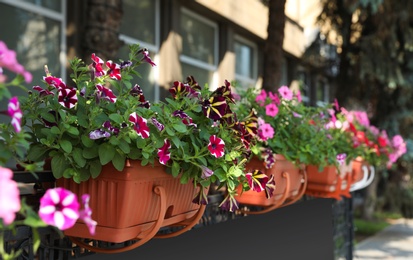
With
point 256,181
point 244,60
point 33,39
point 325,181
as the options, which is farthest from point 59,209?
point 244,60

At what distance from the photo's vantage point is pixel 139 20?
6496mm

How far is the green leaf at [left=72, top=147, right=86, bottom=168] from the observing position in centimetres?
127

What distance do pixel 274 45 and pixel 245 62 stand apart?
6.12 metres

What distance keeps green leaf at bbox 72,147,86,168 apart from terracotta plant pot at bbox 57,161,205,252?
0.27 feet

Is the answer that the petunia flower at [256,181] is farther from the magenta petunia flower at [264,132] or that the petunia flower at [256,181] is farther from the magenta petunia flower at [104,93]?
the magenta petunia flower at [104,93]

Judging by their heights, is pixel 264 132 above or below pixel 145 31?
below

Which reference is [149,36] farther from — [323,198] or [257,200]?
[257,200]

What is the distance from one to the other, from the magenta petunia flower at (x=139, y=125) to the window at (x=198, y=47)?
20.5 ft

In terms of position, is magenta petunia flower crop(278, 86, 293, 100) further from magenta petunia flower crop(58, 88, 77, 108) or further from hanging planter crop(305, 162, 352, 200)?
magenta petunia flower crop(58, 88, 77, 108)

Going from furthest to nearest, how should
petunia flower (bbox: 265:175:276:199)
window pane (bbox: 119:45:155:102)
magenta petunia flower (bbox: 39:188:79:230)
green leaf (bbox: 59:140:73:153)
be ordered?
window pane (bbox: 119:45:155:102)
petunia flower (bbox: 265:175:276:199)
green leaf (bbox: 59:140:73:153)
magenta petunia flower (bbox: 39:188:79:230)

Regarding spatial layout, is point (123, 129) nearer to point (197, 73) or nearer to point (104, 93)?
point (104, 93)

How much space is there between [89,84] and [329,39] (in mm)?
8771

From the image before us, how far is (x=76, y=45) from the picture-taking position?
5.32 metres

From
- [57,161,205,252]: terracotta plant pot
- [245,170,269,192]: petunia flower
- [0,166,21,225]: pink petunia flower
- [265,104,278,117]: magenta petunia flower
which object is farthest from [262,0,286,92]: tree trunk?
[0,166,21,225]: pink petunia flower
